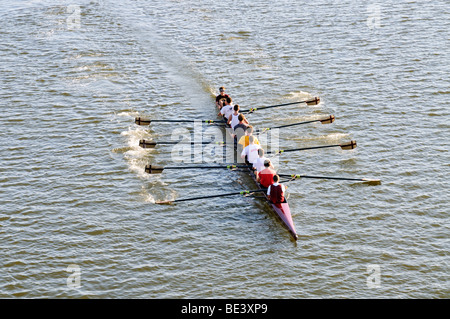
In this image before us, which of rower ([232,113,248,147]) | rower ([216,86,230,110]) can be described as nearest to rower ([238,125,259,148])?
rower ([232,113,248,147])

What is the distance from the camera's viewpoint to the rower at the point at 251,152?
25.2m

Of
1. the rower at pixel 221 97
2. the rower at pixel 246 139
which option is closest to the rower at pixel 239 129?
the rower at pixel 246 139

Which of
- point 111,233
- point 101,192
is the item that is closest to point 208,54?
point 101,192

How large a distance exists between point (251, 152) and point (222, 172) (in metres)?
1.74

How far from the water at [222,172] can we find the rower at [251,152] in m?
0.88

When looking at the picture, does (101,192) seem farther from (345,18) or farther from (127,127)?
(345,18)

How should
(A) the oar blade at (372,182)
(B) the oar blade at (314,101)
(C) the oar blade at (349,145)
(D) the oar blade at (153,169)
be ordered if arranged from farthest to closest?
(B) the oar blade at (314,101) < (C) the oar blade at (349,145) < (D) the oar blade at (153,169) < (A) the oar blade at (372,182)

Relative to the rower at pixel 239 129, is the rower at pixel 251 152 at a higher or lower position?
lower

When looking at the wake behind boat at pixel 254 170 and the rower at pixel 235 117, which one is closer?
the wake behind boat at pixel 254 170

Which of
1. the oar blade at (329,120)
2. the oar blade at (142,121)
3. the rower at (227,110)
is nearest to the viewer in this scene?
the oar blade at (329,120)

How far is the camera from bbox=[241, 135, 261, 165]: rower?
25.2m

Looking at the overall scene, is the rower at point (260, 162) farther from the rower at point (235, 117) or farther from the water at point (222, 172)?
the rower at point (235, 117)
